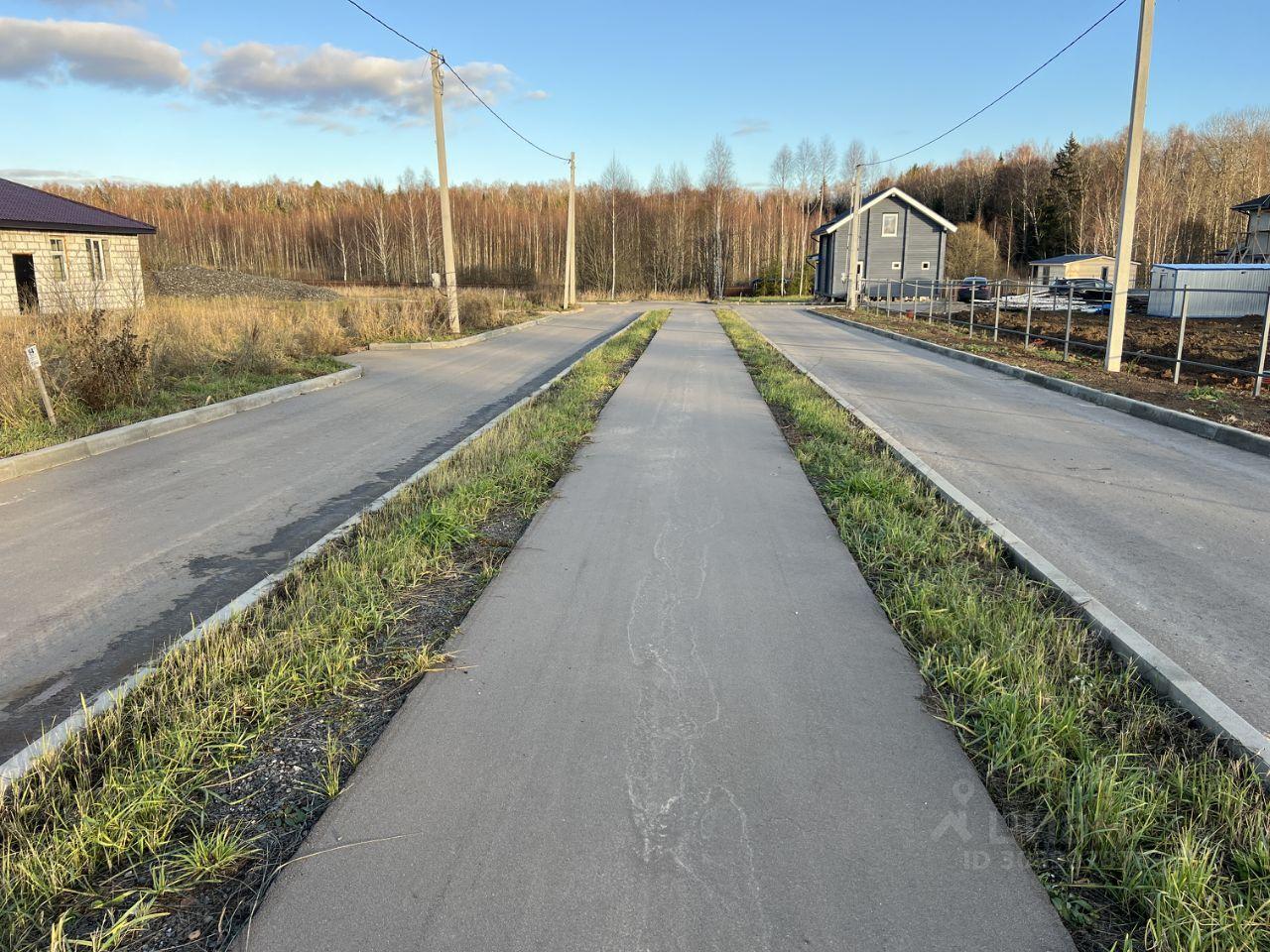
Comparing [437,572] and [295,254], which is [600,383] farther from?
[295,254]

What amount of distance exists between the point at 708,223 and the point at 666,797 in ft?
272

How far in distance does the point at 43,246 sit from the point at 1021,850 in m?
35.2

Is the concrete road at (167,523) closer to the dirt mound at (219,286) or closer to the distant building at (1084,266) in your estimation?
the dirt mound at (219,286)

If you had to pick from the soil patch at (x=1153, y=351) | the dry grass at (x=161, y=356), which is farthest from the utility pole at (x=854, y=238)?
the dry grass at (x=161, y=356)

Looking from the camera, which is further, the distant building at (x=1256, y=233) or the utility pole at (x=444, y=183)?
the distant building at (x=1256, y=233)

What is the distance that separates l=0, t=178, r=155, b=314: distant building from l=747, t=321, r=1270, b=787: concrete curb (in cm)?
2704

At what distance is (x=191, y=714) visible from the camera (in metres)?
3.33

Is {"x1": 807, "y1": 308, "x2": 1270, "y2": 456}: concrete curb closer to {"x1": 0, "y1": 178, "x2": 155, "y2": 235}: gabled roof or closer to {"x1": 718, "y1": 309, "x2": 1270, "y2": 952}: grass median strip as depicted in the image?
{"x1": 718, "y1": 309, "x2": 1270, "y2": 952}: grass median strip

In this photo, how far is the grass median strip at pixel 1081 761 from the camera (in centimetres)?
229

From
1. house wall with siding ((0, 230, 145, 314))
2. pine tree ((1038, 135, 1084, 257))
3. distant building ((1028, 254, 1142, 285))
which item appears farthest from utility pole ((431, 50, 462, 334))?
pine tree ((1038, 135, 1084, 257))

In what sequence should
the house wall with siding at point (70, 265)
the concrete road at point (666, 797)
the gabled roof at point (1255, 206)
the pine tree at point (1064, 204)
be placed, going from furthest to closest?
the pine tree at point (1064, 204)
the gabled roof at point (1255, 206)
the house wall with siding at point (70, 265)
the concrete road at point (666, 797)

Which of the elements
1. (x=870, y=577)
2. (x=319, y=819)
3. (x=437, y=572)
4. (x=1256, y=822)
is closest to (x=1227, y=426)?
(x=870, y=577)

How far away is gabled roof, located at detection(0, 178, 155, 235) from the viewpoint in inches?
1061

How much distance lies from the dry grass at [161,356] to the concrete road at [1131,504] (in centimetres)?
965
